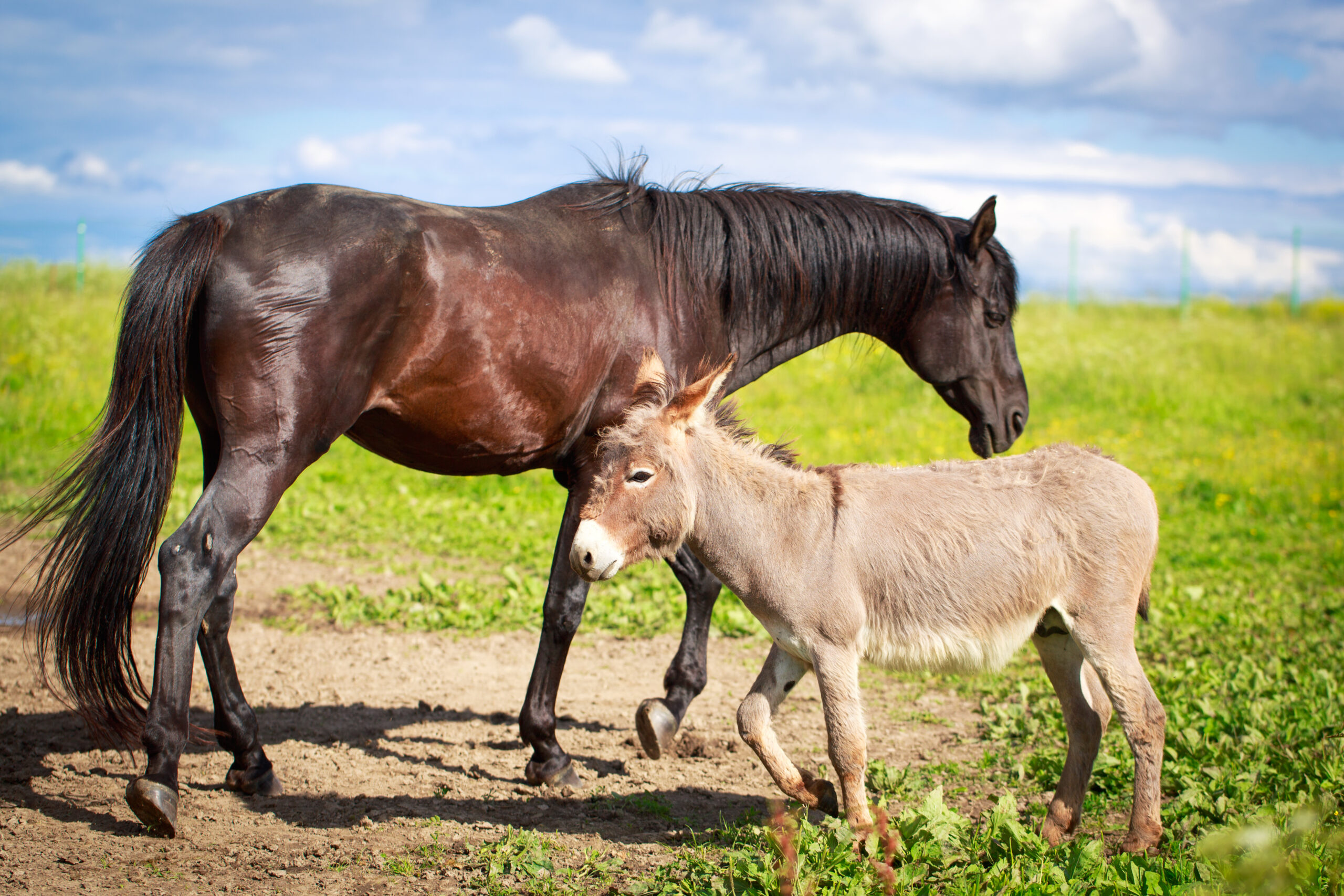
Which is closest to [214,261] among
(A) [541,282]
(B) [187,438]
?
(A) [541,282]

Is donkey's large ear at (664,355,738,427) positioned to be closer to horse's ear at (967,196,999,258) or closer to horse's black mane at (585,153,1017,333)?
horse's black mane at (585,153,1017,333)

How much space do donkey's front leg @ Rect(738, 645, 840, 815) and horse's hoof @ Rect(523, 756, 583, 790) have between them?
1.20 metres

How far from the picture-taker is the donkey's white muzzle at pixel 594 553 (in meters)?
3.15

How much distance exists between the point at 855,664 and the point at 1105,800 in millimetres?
1432

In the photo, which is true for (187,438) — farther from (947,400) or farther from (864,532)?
(864,532)

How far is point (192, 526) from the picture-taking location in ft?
11.2

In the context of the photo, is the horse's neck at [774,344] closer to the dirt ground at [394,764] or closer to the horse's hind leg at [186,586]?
the dirt ground at [394,764]

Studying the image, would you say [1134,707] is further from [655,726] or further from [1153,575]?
[1153,575]

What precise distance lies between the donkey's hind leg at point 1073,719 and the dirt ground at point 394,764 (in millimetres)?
981

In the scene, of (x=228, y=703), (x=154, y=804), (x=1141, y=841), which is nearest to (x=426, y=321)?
(x=228, y=703)

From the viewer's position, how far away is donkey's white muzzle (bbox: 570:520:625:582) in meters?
3.15

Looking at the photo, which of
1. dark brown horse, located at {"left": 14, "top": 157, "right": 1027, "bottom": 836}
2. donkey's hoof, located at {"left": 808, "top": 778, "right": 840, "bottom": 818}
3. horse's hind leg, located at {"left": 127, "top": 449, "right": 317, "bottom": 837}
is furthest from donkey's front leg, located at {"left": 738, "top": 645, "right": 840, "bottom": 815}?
horse's hind leg, located at {"left": 127, "top": 449, "right": 317, "bottom": 837}

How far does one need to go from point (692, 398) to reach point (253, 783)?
2538mm

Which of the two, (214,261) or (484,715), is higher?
(214,261)
